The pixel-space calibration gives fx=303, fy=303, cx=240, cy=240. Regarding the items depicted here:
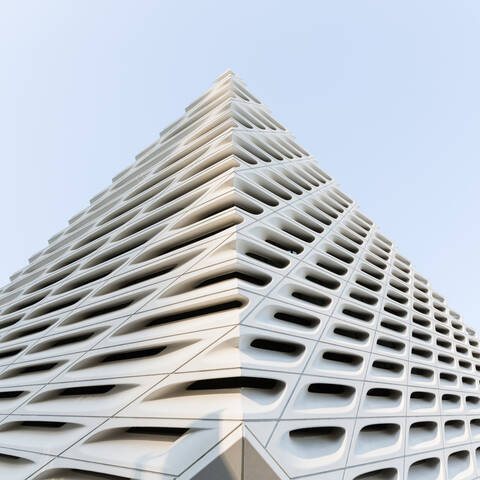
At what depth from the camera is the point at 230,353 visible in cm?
479

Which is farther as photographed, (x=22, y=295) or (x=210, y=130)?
(x=22, y=295)

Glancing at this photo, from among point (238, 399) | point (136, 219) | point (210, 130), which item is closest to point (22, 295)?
point (136, 219)

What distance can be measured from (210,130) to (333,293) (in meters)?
9.68

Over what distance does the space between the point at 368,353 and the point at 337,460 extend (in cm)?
384

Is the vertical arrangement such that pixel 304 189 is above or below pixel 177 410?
above

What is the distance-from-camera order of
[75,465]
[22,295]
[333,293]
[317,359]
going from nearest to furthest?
[75,465] < [317,359] < [333,293] < [22,295]

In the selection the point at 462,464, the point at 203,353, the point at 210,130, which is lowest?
the point at 462,464

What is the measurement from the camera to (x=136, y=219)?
474 inches

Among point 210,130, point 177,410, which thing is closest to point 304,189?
point 210,130

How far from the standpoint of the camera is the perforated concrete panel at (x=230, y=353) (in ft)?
14.4

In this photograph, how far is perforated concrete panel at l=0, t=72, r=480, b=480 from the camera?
4.40 metres

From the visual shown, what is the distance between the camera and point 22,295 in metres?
15.8

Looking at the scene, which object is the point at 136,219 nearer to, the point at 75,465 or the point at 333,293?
the point at 333,293

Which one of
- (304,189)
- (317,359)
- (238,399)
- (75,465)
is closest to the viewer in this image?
(238,399)
